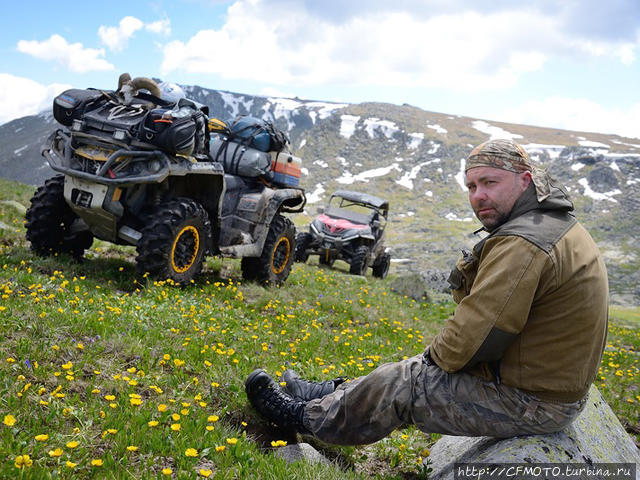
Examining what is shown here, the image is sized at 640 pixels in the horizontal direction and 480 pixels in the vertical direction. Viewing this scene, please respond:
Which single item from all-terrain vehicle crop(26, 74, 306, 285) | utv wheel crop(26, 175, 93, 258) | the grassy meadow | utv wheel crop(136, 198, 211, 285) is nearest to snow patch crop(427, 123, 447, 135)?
the grassy meadow

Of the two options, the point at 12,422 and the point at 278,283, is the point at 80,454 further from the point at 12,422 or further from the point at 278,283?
the point at 278,283

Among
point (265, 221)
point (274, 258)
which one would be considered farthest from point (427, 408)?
point (274, 258)

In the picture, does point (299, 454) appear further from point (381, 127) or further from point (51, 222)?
point (381, 127)

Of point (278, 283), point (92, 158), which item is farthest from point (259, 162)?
point (92, 158)

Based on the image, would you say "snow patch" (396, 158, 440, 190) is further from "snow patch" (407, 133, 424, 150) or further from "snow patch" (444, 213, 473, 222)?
"snow patch" (444, 213, 473, 222)

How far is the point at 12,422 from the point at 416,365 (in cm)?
262

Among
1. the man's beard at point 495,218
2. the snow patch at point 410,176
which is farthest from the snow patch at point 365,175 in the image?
the man's beard at point 495,218

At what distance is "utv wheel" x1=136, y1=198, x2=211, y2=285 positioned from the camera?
6.79 m

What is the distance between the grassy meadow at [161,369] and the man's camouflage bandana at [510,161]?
2.29 metres

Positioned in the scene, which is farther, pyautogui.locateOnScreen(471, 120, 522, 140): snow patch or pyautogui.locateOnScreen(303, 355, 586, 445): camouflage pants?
pyautogui.locateOnScreen(471, 120, 522, 140): snow patch

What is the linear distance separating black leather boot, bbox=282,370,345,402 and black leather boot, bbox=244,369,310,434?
18 cm

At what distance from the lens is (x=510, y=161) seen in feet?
10.8

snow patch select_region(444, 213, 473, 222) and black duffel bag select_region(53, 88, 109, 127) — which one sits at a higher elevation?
black duffel bag select_region(53, 88, 109, 127)

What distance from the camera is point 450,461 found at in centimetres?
374
